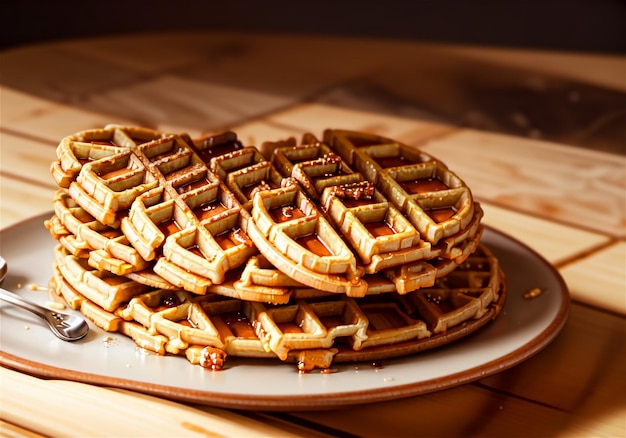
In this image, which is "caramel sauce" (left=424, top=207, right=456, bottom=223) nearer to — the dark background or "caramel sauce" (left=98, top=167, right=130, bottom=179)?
"caramel sauce" (left=98, top=167, right=130, bottom=179)

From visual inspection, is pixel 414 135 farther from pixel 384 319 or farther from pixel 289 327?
pixel 289 327

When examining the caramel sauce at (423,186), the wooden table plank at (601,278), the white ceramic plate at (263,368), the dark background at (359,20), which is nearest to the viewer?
the white ceramic plate at (263,368)

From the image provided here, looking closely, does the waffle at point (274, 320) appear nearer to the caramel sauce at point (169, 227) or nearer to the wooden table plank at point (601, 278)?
the caramel sauce at point (169, 227)

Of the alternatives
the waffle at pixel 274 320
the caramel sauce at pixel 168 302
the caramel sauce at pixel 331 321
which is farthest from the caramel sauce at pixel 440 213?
the caramel sauce at pixel 168 302

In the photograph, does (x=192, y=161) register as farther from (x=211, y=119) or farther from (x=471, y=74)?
(x=471, y=74)

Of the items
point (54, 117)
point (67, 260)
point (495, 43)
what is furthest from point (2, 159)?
point (495, 43)

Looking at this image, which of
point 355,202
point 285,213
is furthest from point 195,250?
point 355,202

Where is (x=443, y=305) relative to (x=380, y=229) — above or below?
below
